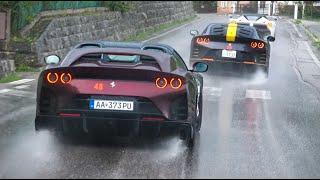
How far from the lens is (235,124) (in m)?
9.74

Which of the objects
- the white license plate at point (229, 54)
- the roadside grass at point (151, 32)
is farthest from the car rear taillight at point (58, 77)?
the roadside grass at point (151, 32)

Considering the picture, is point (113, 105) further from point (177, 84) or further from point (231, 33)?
point (231, 33)

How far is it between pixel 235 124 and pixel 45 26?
10230 millimetres

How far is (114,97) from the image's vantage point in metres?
7.39

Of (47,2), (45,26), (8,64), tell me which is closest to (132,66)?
(8,64)

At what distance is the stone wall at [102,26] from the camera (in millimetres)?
18703

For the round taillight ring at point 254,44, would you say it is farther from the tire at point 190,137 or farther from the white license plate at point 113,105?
the white license plate at point 113,105

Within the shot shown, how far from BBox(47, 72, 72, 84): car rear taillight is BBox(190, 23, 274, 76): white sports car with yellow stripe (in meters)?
8.71

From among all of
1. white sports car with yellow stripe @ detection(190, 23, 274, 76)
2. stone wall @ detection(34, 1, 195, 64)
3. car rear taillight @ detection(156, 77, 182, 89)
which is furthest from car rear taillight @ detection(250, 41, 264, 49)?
car rear taillight @ detection(156, 77, 182, 89)

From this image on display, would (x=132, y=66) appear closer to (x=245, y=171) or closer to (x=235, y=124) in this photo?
(x=245, y=171)

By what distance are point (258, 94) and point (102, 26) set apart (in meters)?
13.4

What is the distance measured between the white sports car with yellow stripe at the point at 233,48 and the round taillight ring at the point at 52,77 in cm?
872

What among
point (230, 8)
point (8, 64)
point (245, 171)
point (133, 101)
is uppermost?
point (133, 101)

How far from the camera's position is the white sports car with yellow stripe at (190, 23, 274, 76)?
1575 cm
